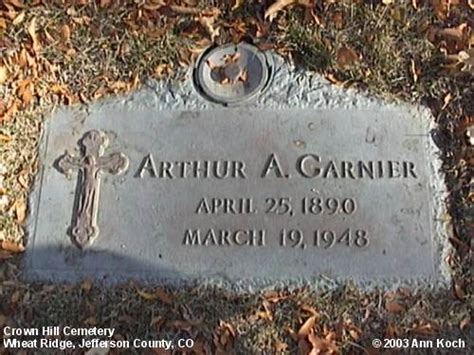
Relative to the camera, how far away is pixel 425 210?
111 inches

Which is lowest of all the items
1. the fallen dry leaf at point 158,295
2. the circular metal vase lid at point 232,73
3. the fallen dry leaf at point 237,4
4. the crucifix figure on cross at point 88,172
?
the fallen dry leaf at point 158,295

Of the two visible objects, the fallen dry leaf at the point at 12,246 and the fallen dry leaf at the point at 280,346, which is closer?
the fallen dry leaf at the point at 280,346

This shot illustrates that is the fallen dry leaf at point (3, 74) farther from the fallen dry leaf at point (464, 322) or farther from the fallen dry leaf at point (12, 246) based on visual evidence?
the fallen dry leaf at point (464, 322)

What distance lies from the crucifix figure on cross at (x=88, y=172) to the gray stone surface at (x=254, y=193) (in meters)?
0.02

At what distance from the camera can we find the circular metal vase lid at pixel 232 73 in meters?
3.11

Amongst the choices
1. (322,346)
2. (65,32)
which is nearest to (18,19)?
(65,32)

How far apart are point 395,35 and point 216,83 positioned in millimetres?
860

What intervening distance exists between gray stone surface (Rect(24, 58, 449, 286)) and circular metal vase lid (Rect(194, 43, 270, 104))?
0.19ft

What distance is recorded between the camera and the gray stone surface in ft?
9.07

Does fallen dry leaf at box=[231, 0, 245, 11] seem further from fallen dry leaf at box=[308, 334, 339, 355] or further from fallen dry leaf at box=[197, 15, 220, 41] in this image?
fallen dry leaf at box=[308, 334, 339, 355]

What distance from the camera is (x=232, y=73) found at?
315 centimetres

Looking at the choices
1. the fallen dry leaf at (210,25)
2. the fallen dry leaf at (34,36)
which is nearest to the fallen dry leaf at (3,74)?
the fallen dry leaf at (34,36)

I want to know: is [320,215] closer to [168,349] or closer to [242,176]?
[242,176]

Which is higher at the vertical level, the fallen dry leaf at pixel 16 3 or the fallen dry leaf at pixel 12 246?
the fallen dry leaf at pixel 16 3
